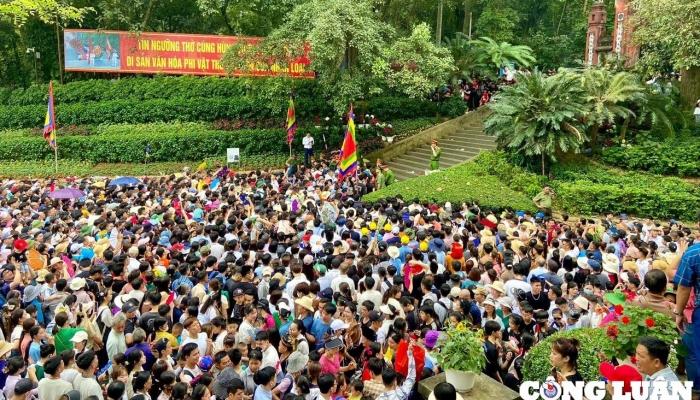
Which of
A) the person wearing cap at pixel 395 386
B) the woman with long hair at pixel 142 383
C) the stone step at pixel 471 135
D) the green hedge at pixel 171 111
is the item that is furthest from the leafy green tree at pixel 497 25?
the woman with long hair at pixel 142 383

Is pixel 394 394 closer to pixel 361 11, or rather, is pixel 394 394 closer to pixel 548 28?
pixel 361 11

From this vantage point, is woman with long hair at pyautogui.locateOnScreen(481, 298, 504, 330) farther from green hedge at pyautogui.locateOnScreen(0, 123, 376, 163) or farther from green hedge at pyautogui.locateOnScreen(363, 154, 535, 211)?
green hedge at pyautogui.locateOnScreen(0, 123, 376, 163)

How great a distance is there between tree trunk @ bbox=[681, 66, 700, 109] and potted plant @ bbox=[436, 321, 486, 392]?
1707 centimetres

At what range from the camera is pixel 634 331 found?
4.62 meters

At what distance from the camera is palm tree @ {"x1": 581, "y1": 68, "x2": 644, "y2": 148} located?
16.5 m

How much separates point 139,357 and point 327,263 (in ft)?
11.7

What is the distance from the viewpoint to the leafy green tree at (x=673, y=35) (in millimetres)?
15594

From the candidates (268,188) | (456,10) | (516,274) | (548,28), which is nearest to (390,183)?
(268,188)

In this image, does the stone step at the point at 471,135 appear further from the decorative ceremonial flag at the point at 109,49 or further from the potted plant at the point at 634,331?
the potted plant at the point at 634,331

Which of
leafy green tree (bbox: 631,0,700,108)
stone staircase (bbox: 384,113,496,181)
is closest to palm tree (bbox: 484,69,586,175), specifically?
leafy green tree (bbox: 631,0,700,108)

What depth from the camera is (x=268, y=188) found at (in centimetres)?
1472

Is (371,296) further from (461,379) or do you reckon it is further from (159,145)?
(159,145)

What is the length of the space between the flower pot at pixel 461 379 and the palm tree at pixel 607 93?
13.7 meters

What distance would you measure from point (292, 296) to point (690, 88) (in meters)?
16.9
